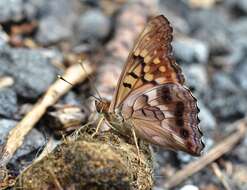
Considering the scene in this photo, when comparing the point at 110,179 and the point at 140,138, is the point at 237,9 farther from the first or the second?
the point at 110,179

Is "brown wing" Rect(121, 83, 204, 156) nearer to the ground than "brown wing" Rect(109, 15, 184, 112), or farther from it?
nearer to the ground

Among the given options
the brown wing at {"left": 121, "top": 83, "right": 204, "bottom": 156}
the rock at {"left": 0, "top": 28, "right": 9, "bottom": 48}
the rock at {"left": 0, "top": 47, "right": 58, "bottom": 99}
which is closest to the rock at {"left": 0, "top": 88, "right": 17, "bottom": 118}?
the rock at {"left": 0, "top": 47, "right": 58, "bottom": 99}

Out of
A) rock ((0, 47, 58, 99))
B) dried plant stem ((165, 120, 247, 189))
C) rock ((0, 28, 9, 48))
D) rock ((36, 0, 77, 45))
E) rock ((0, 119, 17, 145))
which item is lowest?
dried plant stem ((165, 120, 247, 189))

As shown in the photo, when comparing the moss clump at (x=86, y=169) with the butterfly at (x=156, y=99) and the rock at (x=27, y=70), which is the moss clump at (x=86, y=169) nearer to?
the butterfly at (x=156, y=99)

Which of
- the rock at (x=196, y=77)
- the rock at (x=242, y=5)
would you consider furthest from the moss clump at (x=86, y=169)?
the rock at (x=242, y=5)

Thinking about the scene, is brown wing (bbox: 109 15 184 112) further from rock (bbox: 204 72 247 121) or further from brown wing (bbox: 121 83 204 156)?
rock (bbox: 204 72 247 121)

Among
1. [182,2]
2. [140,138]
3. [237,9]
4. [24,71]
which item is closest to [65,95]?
[24,71]
